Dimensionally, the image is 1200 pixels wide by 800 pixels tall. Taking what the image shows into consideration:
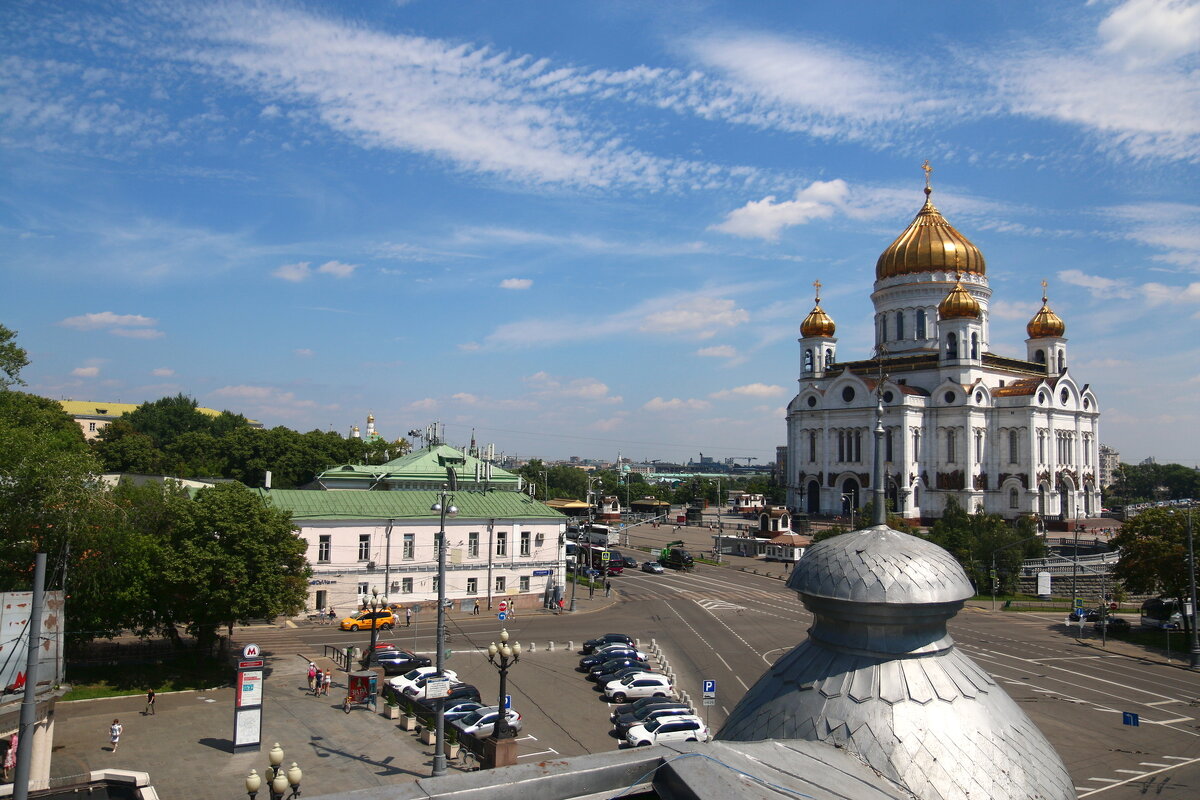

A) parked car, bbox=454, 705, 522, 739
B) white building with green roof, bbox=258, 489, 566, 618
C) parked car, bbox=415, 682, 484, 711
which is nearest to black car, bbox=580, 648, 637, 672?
parked car, bbox=415, 682, 484, 711

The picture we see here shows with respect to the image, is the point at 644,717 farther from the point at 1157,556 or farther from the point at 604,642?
the point at 1157,556

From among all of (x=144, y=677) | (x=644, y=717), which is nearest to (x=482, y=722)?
(x=644, y=717)

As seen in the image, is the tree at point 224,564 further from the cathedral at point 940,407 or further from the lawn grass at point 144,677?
the cathedral at point 940,407

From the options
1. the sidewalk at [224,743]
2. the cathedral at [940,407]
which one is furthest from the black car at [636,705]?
the cathedral at [940,407]

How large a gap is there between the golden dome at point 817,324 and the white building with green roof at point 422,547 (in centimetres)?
5098

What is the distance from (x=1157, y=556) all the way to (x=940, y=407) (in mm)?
39932

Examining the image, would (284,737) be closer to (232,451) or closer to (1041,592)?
(1041,592)

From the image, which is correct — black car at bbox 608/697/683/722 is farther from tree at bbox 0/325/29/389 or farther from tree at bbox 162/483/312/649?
tree at bbox 0/325/29/389

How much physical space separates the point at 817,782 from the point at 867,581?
1.93m

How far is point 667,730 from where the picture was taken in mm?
21969

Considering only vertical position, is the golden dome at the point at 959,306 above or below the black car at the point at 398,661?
above

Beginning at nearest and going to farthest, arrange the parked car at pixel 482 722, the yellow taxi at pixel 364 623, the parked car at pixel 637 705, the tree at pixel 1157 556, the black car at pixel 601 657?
1. the parked car at pixel 482 722
2. the parked car at pixel 637 705
3. the black car at pixel 601 657
4. the yellow taxi at pixel 364 623
5. the tree at pixel 1157 556

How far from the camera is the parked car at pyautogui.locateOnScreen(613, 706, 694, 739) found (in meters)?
22.6

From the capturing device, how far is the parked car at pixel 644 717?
2262cm
